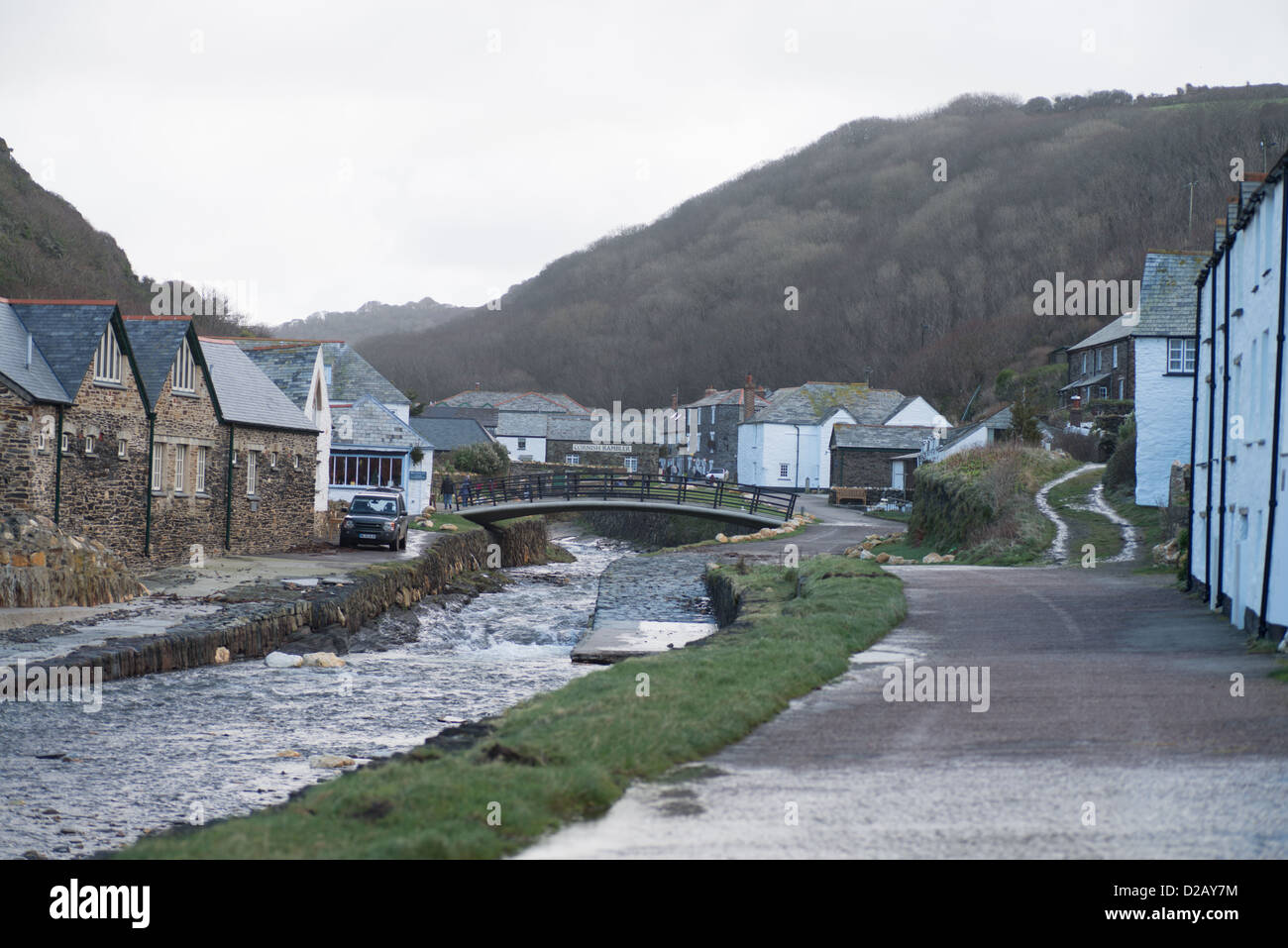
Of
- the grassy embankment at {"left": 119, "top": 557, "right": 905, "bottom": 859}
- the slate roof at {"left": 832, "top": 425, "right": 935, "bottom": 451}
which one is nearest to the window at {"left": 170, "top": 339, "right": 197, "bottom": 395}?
the grassy embankment at {"left": 119, "top": 557, "right": 905, "bottom": 859}

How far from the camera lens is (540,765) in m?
8.64

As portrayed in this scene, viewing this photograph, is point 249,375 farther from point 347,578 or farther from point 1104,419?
point 1104,419

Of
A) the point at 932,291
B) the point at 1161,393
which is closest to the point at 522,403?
the point at 932,291

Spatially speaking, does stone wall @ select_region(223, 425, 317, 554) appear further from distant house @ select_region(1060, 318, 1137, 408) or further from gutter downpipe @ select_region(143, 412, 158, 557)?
distant house @ select_region(1060, 318, 1137, 408)

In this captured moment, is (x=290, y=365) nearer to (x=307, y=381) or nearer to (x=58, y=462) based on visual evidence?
(x=307, y=381)

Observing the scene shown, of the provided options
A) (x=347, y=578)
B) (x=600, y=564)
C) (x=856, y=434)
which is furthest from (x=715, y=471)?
(x=347, y=578)

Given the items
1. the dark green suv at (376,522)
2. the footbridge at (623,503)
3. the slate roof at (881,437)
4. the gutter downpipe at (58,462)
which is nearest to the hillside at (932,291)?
the slate roof at (881,437)

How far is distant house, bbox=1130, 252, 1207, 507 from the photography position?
36.9 metres

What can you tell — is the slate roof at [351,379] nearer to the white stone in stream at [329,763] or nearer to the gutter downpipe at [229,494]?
the gutter downpipe at [229,494]

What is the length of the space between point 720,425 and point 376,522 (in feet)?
225
